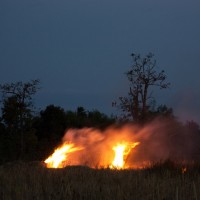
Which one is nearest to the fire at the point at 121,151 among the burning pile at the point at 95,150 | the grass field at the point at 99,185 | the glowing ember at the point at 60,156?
the burning pile at the point at 95,150

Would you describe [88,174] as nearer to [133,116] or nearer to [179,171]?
[179,171]

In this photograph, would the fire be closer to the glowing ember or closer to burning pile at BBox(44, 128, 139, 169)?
burning pile at BBox(44, 128, 139, 169)

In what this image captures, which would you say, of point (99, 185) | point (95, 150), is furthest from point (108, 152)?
point (99, 185)

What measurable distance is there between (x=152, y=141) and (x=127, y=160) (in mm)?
1491

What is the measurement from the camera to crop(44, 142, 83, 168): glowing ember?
21.5m

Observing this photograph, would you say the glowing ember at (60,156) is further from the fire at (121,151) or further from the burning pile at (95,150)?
the fire at (121,151)

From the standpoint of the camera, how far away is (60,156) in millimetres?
22859

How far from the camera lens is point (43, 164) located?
68.7 feet

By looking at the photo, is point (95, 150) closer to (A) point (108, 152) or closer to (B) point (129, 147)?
(A) point (108, 152)

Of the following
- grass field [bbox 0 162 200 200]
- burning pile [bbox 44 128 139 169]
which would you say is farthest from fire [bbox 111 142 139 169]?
grass field [bbox 0 162 200 200]

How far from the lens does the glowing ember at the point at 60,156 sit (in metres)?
21.5

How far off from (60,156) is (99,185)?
33.7 feet

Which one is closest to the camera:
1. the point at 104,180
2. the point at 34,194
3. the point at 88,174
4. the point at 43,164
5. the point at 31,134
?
the point at 34,194

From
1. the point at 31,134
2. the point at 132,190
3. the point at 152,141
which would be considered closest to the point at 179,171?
the point at 132,190
